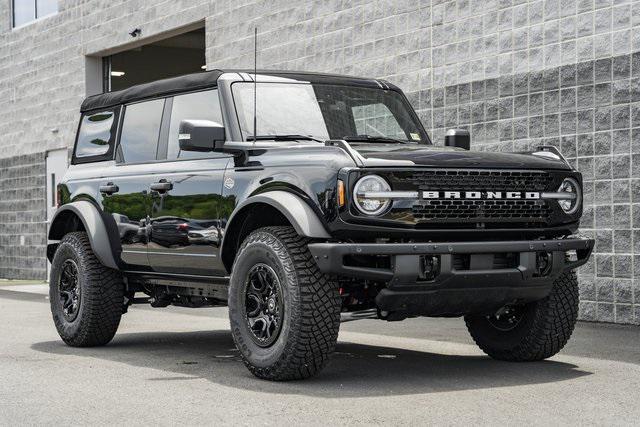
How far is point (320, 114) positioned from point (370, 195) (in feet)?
5.27

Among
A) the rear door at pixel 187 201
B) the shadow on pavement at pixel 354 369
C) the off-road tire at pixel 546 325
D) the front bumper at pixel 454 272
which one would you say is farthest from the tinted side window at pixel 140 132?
the off-road tire at pixel 546 325

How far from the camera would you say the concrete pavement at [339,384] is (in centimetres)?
622

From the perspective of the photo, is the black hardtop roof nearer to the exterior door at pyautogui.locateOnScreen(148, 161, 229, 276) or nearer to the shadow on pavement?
the exterior door at pyautogui.locateOnScreen(148, 161, 229, 276)

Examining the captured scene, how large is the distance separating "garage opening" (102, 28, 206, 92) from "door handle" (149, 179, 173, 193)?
11.1m

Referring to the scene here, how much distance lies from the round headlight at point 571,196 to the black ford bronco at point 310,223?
1 cm

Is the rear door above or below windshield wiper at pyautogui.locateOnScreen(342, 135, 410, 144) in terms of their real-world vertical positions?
below

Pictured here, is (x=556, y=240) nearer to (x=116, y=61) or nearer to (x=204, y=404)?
(x=204, y=404)

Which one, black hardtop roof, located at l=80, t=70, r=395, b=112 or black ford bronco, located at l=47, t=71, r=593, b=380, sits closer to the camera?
black ford bronco, located at l=47, t=71, r=593, b=380

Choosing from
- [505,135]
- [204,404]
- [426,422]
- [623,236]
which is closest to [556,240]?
[426,422]

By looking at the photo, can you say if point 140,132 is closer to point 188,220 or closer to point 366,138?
point 188,220

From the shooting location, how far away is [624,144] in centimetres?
1112

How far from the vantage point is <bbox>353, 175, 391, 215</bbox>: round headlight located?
694 cm

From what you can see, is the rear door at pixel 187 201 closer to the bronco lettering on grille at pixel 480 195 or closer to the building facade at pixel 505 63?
the bronco lettering on grille at pixel 480 195

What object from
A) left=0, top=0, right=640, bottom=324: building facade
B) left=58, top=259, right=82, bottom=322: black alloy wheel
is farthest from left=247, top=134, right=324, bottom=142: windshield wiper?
left=0, top=0, right=640, bottom=324: building facade
